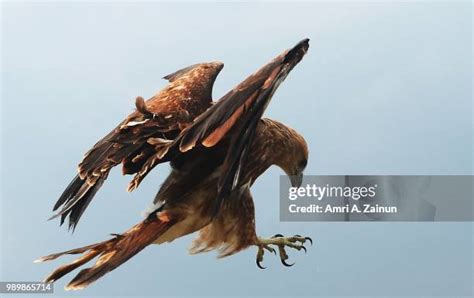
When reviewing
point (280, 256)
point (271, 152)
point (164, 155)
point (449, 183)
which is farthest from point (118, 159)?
point (449, 183)

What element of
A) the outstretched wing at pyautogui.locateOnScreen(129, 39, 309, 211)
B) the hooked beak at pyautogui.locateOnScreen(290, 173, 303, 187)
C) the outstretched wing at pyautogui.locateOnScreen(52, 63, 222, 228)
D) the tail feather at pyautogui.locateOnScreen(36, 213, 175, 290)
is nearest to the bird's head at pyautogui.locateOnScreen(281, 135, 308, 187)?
the hooked beak at pyautogui.locateOnScreen(290, 173, 303, 187)

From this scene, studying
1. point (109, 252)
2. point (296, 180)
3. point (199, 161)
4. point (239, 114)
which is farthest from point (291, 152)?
point (109, 252)

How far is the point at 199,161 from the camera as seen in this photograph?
4.25 metres

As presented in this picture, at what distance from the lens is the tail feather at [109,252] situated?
3979mm

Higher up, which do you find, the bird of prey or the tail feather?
the bird of prey

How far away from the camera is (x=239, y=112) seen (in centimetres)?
386

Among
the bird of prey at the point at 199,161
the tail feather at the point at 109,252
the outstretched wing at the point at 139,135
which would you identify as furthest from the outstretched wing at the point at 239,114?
the tail feather at the point at 109,252

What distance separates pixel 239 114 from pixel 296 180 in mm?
936

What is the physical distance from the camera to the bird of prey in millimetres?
3883

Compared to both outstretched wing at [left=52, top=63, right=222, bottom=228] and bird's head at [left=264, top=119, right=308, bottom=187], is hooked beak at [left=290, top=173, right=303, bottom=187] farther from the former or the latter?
outstretched wing at [left=52, top=63, right=222, bottom=228]

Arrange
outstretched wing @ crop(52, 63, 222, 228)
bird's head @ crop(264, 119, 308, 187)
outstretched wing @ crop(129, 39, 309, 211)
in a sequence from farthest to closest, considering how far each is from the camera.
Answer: bird's head @ crop(264, 119, 308, 187), outstretched wing @ crop(52, 63, 222, 228), outstretched wing @ crop(129, 39, 309, 211)

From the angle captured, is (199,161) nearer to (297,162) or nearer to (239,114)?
(239,114)

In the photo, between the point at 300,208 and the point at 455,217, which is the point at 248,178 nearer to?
the point at 300,208

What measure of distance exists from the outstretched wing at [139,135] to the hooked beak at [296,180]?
641mm
